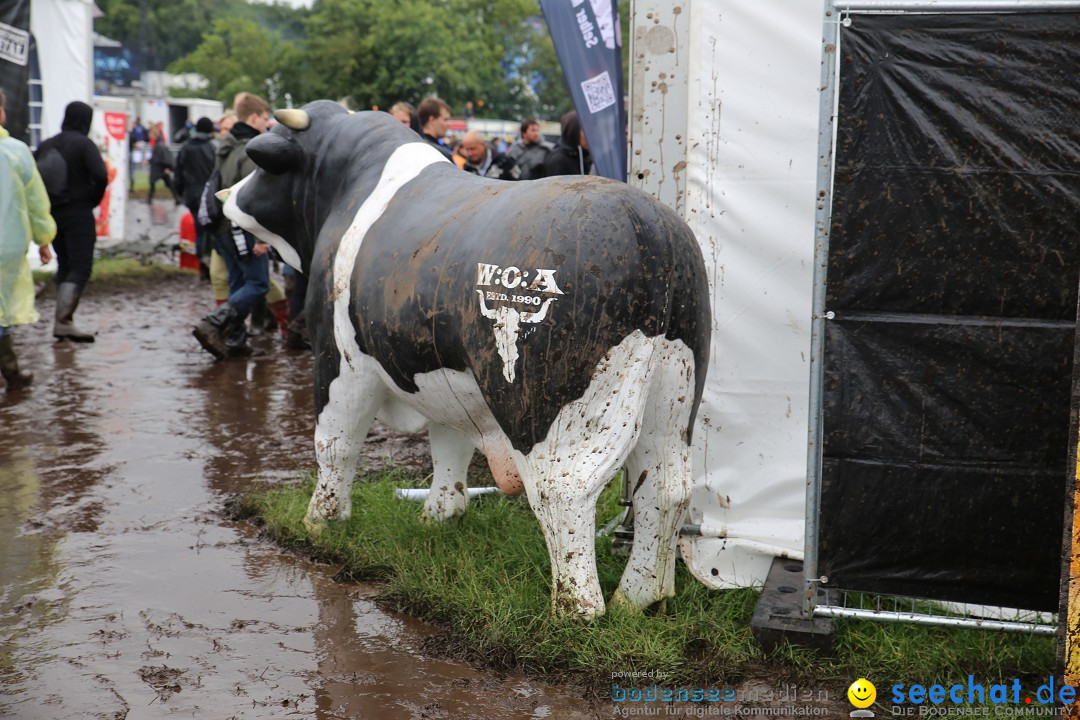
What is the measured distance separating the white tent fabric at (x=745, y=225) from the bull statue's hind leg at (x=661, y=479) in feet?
1.64

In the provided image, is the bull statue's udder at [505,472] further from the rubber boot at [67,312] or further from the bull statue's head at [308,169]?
the rubber boot at [67,312]

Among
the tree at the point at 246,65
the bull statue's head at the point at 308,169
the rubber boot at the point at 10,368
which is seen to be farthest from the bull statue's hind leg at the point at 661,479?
the tree at the point at 246,65

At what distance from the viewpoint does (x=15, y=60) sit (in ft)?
41.2

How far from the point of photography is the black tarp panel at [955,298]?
3.62 meters

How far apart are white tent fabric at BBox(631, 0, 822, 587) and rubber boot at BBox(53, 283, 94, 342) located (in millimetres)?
6492

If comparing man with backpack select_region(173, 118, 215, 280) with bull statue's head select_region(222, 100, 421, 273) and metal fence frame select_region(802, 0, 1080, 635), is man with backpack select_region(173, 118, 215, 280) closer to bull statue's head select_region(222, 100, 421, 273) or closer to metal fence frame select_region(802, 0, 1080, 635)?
bull statue's head select_region(222, 100, 421, 273)

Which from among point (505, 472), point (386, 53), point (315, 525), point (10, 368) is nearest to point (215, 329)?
point (10, 368)

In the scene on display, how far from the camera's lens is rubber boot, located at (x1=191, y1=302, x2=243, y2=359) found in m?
9.19

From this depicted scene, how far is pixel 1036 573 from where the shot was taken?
3.72m

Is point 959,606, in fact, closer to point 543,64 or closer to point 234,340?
point 234,340

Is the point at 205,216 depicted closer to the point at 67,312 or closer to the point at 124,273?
the point at 67,312

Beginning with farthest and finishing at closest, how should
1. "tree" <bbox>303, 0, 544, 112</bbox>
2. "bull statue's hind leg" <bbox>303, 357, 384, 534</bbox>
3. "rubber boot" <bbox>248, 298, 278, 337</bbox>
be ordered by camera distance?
"tree" <bbox>303, 0, 544, 112</bbox> < "rubber boot" <bbox>248, 298, 278, 337</bbox> < "bull statue's hind leg" <bbox>303, 357, 384, 534</bbox>

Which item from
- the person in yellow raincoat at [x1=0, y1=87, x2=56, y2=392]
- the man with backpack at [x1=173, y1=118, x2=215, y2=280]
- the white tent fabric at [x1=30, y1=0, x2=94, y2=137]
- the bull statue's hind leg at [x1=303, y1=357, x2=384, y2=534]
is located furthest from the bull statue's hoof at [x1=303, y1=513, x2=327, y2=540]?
the white tent fabric at [x1=30, y1=0, x2=94, y2=137]

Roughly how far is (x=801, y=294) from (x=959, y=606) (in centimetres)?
132
